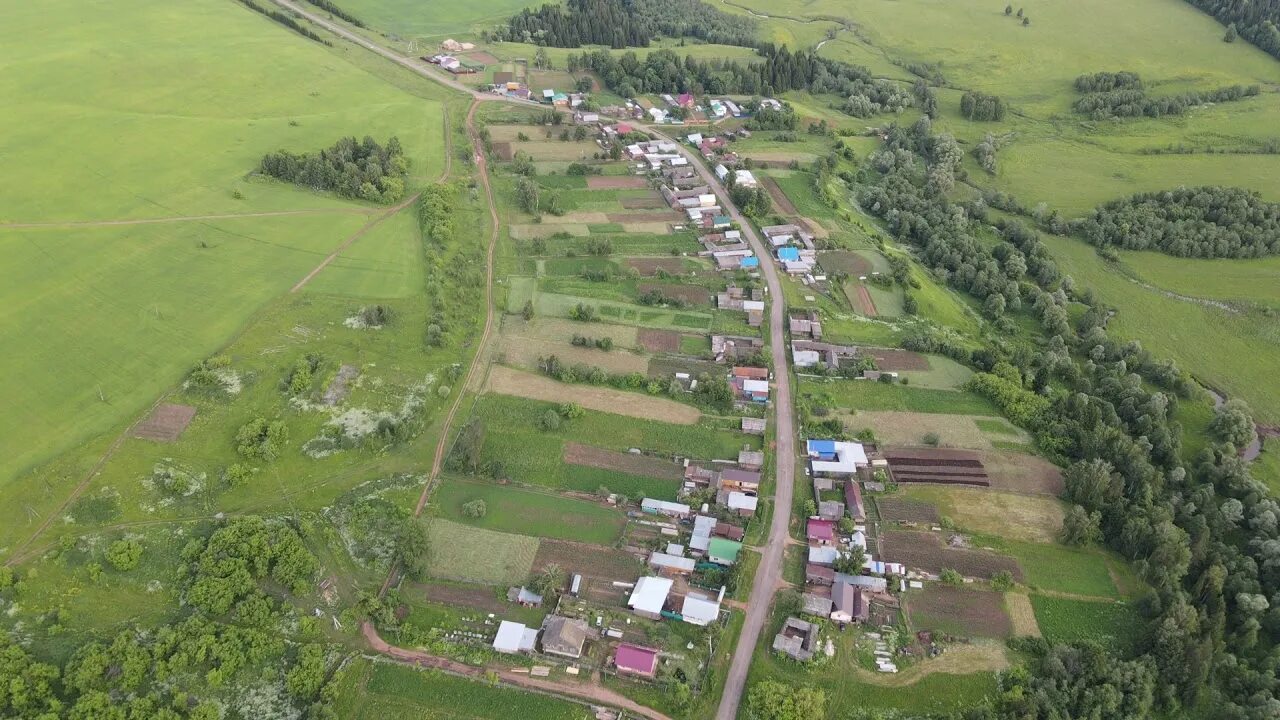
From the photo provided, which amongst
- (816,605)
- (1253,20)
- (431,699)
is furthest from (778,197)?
(1253,20)

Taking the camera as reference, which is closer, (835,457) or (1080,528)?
(1080,528)

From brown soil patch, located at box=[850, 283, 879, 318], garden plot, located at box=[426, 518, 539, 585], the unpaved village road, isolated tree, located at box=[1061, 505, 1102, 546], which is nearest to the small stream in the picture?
isolated tree, located at box=[1061, 505, 1102, 546]

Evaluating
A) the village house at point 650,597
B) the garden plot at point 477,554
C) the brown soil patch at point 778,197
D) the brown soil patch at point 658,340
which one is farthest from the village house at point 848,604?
the brown soil patch at point 778,197

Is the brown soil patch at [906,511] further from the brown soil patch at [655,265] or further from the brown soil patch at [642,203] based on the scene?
the brown soil patch at [642,203]

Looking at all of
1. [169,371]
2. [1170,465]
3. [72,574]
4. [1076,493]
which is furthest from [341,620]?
[1170,465]

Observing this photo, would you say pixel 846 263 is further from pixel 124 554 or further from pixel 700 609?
pixel 124 554

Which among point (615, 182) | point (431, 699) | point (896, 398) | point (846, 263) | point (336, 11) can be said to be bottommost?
point (431, 699)
